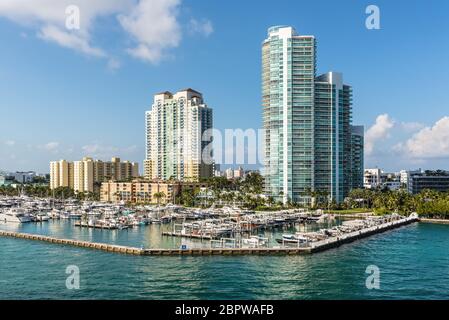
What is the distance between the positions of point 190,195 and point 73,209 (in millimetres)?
8819

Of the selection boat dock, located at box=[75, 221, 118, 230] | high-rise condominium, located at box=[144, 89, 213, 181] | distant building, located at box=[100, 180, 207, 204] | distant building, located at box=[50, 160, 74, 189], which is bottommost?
boat dock, located at box=[75, 221, 118, 230]

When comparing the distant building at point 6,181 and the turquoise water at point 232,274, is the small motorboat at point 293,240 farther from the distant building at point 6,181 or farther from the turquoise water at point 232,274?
the distant building at point 6,181

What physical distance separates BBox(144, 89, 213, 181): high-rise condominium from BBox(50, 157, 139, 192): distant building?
343 cm

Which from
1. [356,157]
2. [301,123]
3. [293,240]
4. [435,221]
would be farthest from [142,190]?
[293,240]

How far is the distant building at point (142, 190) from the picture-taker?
36719 millimetres

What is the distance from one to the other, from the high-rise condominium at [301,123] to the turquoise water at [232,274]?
1517 centimetres

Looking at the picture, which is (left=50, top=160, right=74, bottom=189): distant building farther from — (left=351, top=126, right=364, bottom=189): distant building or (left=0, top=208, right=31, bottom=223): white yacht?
(left=351, top=126, right=364, bottom=189): distant building

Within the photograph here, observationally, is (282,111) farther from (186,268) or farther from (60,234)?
(186,268)

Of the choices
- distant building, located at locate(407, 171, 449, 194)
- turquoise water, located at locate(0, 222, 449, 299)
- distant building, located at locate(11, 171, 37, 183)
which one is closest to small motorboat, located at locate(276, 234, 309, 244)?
turquoise water, located at locate(0, 222, 449, 299)

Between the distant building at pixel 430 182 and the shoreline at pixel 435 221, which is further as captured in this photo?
the distant building at pixel 430 182

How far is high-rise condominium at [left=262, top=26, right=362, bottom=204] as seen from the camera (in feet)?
101

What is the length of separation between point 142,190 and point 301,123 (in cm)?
1505

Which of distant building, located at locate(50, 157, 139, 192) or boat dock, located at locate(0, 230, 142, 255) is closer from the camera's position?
boat dock, located at locate(0, 230, 142, 255)

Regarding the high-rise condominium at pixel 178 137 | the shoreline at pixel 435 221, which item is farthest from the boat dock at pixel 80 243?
the high-rise condominium at pixel 178 137
